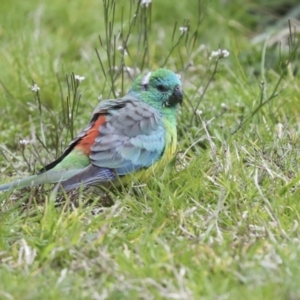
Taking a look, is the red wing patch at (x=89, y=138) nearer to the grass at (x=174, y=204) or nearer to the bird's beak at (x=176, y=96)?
the grass at (x=174, y=204)

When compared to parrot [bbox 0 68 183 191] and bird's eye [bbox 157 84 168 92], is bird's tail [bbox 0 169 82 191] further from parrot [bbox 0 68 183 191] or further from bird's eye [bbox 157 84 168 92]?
bird's eye [bbox 157 84 168 92]

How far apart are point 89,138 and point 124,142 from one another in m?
0.16

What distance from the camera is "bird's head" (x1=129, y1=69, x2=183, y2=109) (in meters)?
3.85

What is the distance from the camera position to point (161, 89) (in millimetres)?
3869

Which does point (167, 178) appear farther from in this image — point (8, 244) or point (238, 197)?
point (8, 244)

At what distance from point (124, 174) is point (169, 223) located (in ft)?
1.48

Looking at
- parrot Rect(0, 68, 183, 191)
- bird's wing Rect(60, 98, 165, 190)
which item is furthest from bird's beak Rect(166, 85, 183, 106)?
bird's wing Rect(60, 98, 165, 190)

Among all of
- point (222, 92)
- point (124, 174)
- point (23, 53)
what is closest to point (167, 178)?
point (124, 174)

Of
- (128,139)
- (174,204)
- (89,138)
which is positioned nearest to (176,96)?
(128,139)

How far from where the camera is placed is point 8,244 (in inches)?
122

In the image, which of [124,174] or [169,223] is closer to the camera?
[169,223]

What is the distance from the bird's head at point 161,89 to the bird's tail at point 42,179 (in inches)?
24.7

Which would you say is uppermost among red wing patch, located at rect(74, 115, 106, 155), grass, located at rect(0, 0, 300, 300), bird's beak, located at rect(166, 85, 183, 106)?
bird's beak, located at rect(166, 85, 183, 106)

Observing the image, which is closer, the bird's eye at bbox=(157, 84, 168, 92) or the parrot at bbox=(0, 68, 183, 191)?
the parrot at bbox=(0, 68, 183, 191)
